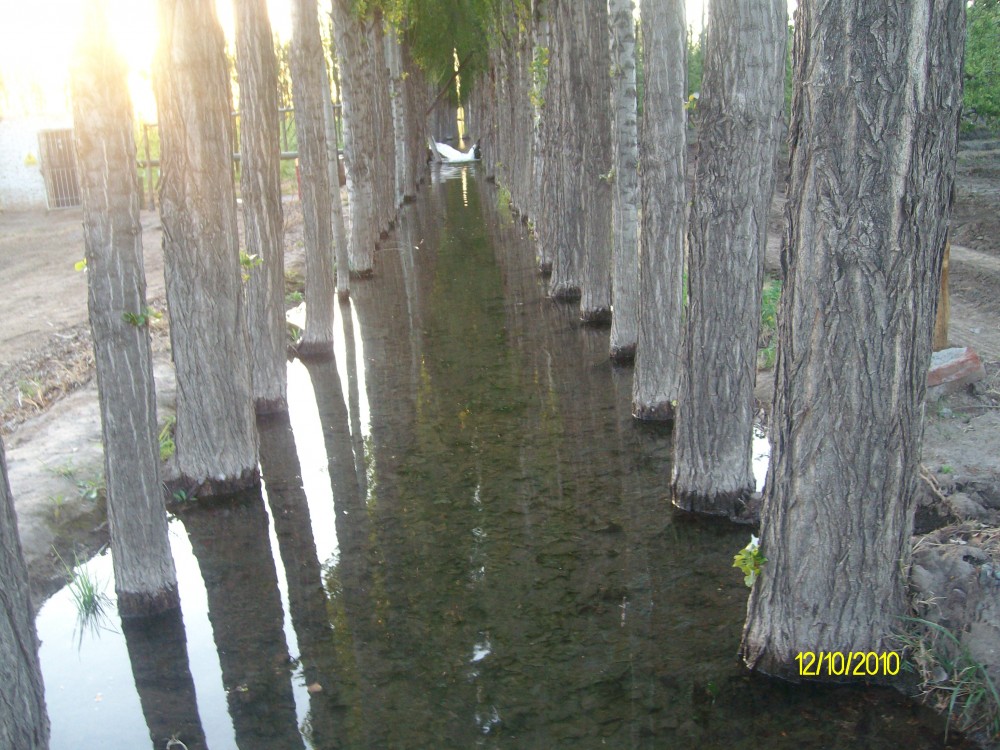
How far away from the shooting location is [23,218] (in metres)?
25.0

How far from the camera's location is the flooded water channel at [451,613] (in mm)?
4332

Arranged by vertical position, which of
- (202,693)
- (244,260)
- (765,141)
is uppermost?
(765,141)

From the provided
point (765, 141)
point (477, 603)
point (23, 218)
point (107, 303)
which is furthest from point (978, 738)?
point (23, 218)

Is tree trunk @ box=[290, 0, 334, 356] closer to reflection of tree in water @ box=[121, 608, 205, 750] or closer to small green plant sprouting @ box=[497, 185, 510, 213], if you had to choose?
reflection of tree in water @ box=[121, 608, 205, 750]

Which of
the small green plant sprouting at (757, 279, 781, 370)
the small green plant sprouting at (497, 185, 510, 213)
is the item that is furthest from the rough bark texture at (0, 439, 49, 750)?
the small green plant sprouting at (497, 185, 510, 213)

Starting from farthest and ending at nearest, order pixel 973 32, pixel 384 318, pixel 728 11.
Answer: pixel 973 32 → pixel 384 318 → pixel 728 11

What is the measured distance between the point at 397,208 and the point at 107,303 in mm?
20238

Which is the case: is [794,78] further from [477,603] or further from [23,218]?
[23,218]

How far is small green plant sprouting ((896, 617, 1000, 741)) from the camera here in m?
4.06

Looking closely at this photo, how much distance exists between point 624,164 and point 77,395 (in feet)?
17.7

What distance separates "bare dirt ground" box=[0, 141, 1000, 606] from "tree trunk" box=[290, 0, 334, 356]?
1.75m

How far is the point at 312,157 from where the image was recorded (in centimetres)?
1027

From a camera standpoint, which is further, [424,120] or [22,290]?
[424,120]
